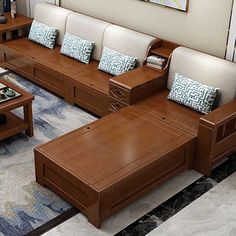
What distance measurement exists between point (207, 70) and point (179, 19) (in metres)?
0.70

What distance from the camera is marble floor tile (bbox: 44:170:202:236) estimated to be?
11.2 ft

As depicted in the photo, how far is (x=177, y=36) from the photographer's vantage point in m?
4.79

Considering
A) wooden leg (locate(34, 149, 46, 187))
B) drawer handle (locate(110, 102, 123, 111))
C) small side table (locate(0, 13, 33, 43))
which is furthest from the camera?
small side table (locate(0, 13, 33, 43))

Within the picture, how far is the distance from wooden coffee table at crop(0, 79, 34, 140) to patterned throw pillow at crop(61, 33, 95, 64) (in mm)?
1054

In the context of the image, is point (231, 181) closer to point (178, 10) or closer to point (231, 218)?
point (231, 218)

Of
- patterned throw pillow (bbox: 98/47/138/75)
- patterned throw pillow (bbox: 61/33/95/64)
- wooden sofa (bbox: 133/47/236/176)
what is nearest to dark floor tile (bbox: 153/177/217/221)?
wooden sofa (bbox: 133/47/236/176)

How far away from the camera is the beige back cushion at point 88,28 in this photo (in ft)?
17.4

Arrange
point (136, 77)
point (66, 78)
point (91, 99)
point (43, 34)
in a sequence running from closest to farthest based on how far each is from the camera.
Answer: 1. point (136, 77)
2. point (91, 99)
3. point (66, 78)
4. point (43, 34)

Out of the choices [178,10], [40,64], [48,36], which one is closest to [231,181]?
[178,10]

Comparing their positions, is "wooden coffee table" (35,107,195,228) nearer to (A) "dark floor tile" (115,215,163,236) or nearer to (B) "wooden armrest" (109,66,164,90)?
(A) "dark floor tile" (115,215,163,236)

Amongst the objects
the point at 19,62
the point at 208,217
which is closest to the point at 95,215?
the point at 208,217

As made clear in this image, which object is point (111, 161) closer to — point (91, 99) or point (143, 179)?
point (143, 179)

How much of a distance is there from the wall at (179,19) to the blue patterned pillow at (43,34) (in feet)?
1.93

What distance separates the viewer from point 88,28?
5.40m
